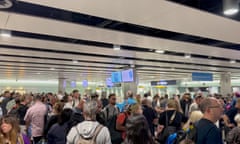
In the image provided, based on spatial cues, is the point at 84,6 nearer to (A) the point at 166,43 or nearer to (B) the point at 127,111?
(B) the point at 127,111

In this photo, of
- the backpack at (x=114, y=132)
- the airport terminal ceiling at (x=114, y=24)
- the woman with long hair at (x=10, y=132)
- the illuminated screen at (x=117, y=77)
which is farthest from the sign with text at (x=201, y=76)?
the woman with long hair at (x=10, y=132)

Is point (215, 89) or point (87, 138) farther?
point (215, 89)

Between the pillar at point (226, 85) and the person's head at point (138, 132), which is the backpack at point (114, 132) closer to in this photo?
the person's head at point (138, 132)

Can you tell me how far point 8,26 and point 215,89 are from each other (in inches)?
1064

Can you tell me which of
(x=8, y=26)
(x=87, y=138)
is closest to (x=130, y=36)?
(x=8, y=26)

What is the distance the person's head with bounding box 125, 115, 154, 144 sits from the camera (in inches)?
69.9

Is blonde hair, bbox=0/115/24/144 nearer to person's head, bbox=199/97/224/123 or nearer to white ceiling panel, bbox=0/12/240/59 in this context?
person's head, bbox=199/97/224/123

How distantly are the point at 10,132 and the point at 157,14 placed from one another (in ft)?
11.0

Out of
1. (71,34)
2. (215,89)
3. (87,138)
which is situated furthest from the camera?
(215,89)

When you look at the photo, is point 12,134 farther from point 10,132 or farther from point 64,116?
point 64,116

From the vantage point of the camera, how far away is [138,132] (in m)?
1.78

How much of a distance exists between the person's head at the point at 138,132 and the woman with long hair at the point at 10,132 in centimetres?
153

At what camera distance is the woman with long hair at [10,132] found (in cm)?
262

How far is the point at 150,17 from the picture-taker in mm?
4707
